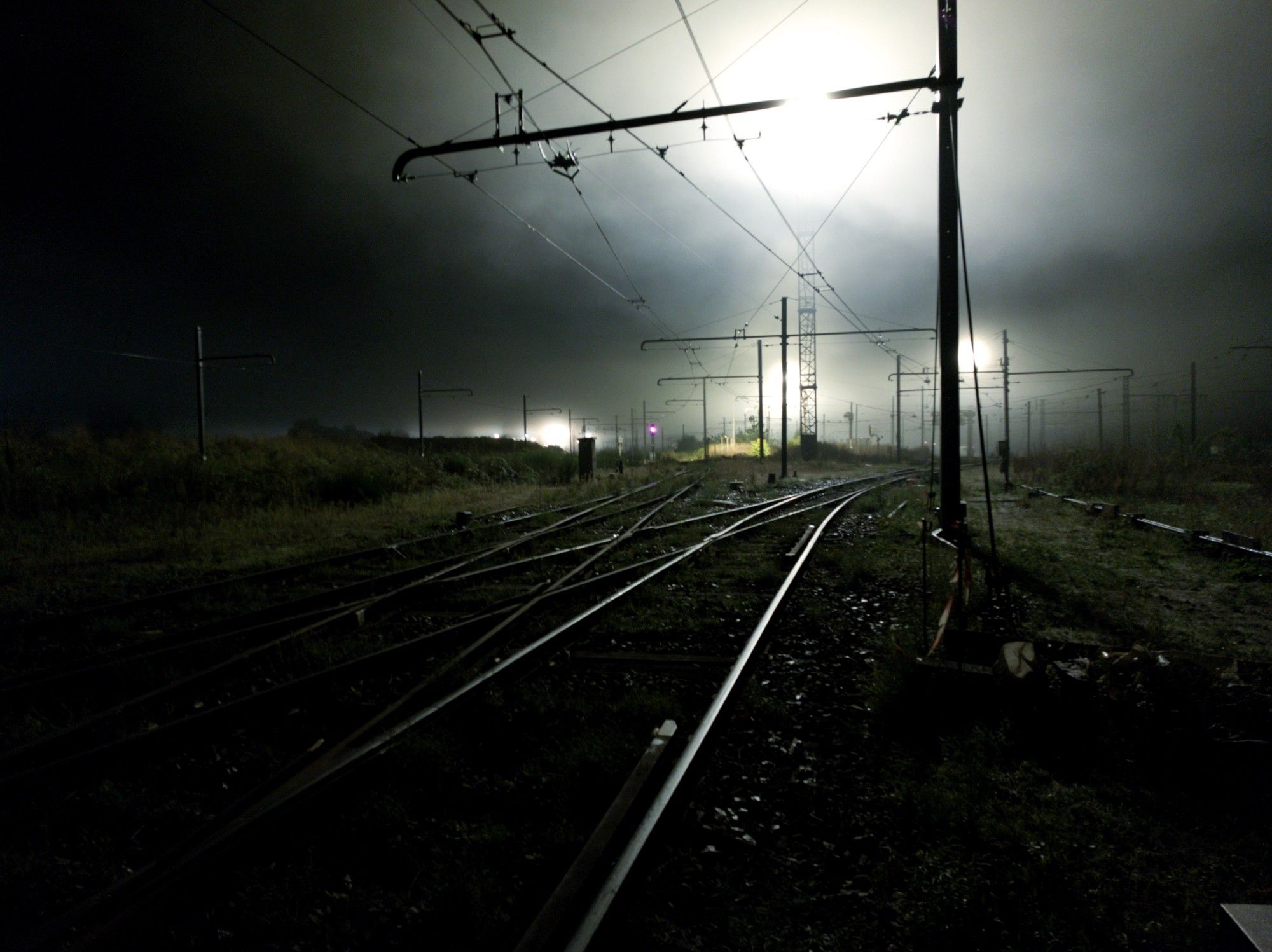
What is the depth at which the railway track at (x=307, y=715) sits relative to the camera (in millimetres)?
2619

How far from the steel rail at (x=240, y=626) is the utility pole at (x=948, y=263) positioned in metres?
7.59

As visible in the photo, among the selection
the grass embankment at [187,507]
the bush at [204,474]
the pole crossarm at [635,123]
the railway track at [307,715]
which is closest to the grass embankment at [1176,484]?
the pole crossarm at [635,123]

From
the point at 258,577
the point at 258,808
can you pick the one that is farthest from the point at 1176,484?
the point at 258,808

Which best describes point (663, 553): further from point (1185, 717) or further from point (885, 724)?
point (1185, 717)

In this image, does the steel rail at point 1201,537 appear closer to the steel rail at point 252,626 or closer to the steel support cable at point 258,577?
the steel rail at point 252,626

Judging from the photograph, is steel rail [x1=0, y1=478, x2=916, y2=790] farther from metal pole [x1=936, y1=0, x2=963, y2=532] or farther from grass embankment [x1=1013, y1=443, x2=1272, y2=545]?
grass embankment [x1=1013, y1=443, x2=1272, y2=545]

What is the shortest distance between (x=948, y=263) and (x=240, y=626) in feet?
34.4

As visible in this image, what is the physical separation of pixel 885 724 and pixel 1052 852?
131 cm

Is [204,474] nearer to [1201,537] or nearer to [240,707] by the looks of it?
[240,707]

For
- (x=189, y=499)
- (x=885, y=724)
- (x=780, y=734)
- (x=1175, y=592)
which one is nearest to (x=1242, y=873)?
(x=885, y=724)

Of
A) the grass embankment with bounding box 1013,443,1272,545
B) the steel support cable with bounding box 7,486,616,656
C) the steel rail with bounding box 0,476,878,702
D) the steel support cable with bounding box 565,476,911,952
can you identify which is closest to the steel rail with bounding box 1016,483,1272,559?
the grass embankment with bounding box 1013,443,1272,545

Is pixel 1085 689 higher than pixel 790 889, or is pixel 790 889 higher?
pixel 1085 689

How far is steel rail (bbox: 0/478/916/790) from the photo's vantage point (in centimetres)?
333

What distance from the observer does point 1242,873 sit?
99.2 inches
